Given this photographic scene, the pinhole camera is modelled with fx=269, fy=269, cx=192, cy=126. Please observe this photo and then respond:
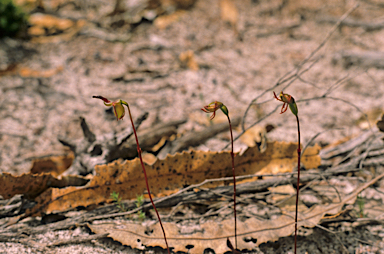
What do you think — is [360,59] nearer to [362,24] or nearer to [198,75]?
[362,24]

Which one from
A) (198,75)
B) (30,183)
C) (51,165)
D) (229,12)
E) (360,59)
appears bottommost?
(51,165)

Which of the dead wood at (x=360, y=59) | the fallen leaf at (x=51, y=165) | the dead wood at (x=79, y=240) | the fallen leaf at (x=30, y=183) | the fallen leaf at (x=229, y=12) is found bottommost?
the fallen leaf at (x=51, y=165)

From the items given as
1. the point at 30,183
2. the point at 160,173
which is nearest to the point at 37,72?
the point at 30,183

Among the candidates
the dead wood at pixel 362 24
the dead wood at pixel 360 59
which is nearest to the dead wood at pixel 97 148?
the dead wood at pixel 360 59

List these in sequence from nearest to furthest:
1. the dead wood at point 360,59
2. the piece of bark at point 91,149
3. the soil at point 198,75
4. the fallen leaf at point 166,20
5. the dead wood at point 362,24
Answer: the piece of bark at point 91,149
the soil at point 198,75
the dead wood at point 360,59
the dead wood at point 362,24
the fallen leaf at point 166,20

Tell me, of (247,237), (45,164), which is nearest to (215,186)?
(247,237)

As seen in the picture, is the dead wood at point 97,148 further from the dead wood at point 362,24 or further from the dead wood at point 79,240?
the dead wood at point 362,24
